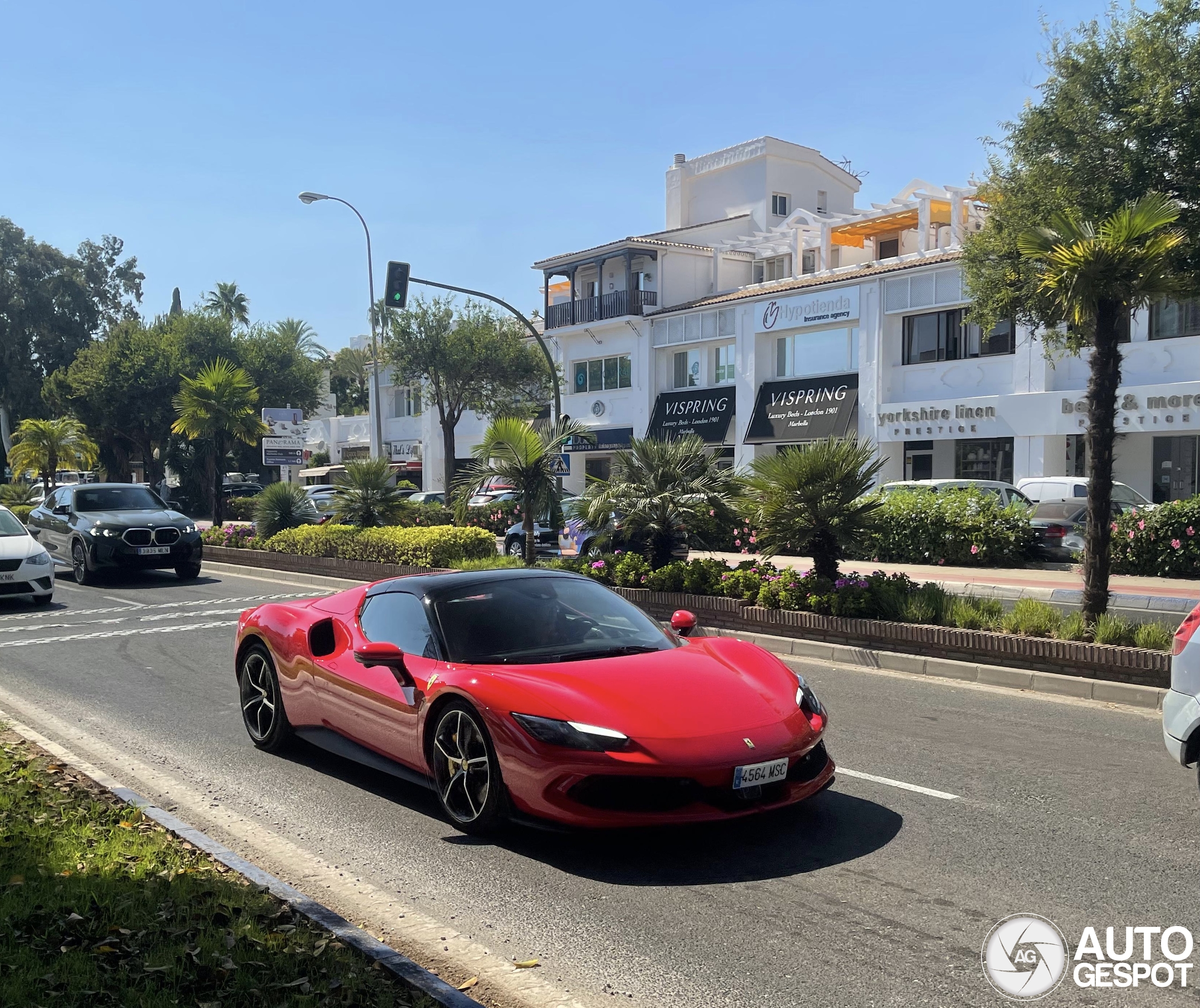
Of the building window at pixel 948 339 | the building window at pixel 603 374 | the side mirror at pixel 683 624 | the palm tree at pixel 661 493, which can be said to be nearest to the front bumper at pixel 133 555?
the palm tree at pixel 661 493

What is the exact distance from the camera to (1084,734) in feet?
25.8

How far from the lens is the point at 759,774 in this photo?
200 inches

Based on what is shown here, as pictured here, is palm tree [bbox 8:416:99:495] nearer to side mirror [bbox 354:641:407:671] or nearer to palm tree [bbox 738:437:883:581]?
palm tree [bbox 738:437:883:581]

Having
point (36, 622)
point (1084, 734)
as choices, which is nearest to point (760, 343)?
point (36, 622)

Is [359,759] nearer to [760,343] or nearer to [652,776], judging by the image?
[652,776]

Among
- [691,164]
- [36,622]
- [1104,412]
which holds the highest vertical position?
[691,164]

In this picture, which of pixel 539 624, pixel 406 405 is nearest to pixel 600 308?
pixel 406 405

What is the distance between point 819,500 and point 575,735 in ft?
24.5

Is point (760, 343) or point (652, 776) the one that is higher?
point (760, 343)

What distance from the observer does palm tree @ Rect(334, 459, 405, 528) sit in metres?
22.0

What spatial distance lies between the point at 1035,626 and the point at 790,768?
5.87 meters

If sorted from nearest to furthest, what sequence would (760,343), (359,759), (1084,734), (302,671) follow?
(359,759)
(302,671)
(1084,734)
(760,343)

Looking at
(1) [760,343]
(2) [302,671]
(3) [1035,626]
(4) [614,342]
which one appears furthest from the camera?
(4) [614,342]

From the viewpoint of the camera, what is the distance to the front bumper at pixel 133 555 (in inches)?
768
